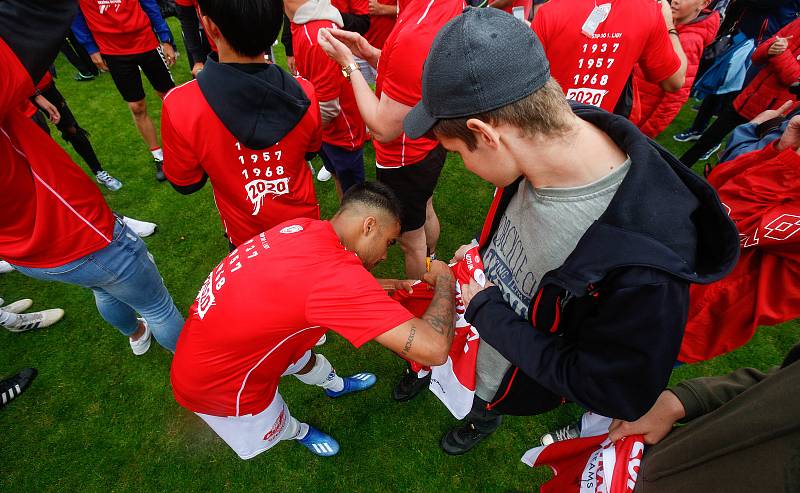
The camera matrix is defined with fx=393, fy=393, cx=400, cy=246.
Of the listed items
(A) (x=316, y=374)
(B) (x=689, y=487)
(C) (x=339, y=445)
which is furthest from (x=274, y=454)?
(B) (x=689, y=487)

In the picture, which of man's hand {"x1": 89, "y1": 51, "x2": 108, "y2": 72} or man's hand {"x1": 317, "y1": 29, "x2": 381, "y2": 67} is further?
man's hand {"x1": 89, "y1": 51, "x2": 108, "y2": 72}

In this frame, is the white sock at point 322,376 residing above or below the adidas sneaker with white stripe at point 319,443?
above

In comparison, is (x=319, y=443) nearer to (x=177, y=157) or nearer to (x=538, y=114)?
(x=177, y=157)

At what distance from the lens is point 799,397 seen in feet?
2.97

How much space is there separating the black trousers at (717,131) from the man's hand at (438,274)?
3950mm

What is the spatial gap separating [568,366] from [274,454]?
2.31 metres

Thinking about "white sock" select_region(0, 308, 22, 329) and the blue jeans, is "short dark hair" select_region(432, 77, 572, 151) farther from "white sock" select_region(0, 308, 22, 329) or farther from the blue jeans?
"white sock" select_region(0, 308, 22, 329)

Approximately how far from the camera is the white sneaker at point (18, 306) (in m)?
3.53

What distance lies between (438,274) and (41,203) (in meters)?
1.98

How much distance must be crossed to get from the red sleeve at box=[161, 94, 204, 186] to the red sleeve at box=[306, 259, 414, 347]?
1.24 m

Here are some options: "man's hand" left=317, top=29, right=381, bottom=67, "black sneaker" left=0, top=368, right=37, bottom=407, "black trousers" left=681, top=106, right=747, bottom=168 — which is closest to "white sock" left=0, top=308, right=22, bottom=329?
"black sneaker" left=0, top=368, right=37, bottom=407

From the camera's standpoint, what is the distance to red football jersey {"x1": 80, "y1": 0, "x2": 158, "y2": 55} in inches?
159

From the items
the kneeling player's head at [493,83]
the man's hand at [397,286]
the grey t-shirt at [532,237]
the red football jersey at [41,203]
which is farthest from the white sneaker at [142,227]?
the kneeling player's head at [493,83]

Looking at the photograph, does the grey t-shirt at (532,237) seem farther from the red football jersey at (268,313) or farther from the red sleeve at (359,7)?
the red sleeve at (359,7)
